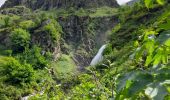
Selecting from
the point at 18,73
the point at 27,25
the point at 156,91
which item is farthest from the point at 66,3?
the point at 156,91

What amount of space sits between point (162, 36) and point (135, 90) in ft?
0.83

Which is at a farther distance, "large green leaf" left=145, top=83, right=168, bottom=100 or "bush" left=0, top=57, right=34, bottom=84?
"bush" left=0, top=57, right=34, bottom=84

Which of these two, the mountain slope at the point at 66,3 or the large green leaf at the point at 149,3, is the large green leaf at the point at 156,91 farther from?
the mountain slope at the point at 66,3

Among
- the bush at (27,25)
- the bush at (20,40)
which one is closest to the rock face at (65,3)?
the bush at (27,25)

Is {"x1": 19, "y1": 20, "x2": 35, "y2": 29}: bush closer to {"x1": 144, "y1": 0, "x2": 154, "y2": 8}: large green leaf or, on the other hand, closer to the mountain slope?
the mountain slope

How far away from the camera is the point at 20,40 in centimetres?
7075

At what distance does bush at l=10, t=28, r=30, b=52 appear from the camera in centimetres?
7059

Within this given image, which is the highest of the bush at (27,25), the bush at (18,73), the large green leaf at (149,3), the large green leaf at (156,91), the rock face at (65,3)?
the large green leaf at (149,3)

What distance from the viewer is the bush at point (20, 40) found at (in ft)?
232

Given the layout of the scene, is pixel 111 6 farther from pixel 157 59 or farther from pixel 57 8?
pixel 157 59

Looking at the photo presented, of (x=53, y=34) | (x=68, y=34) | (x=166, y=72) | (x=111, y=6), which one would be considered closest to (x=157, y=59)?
(x=166, y=72)

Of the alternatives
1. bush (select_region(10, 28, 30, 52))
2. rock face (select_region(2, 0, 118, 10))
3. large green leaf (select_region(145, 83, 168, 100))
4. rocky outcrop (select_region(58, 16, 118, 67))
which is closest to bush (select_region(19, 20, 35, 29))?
bush (select_region(10, 28, 30, 52))

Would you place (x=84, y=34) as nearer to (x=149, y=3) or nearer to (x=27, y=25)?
(x=27, y=25)

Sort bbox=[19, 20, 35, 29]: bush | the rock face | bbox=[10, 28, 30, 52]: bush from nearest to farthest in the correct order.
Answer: bbox=[10, 28, 30, 52]: bush
bbox=[19, 20, 35, 29]: bush
the rock face
